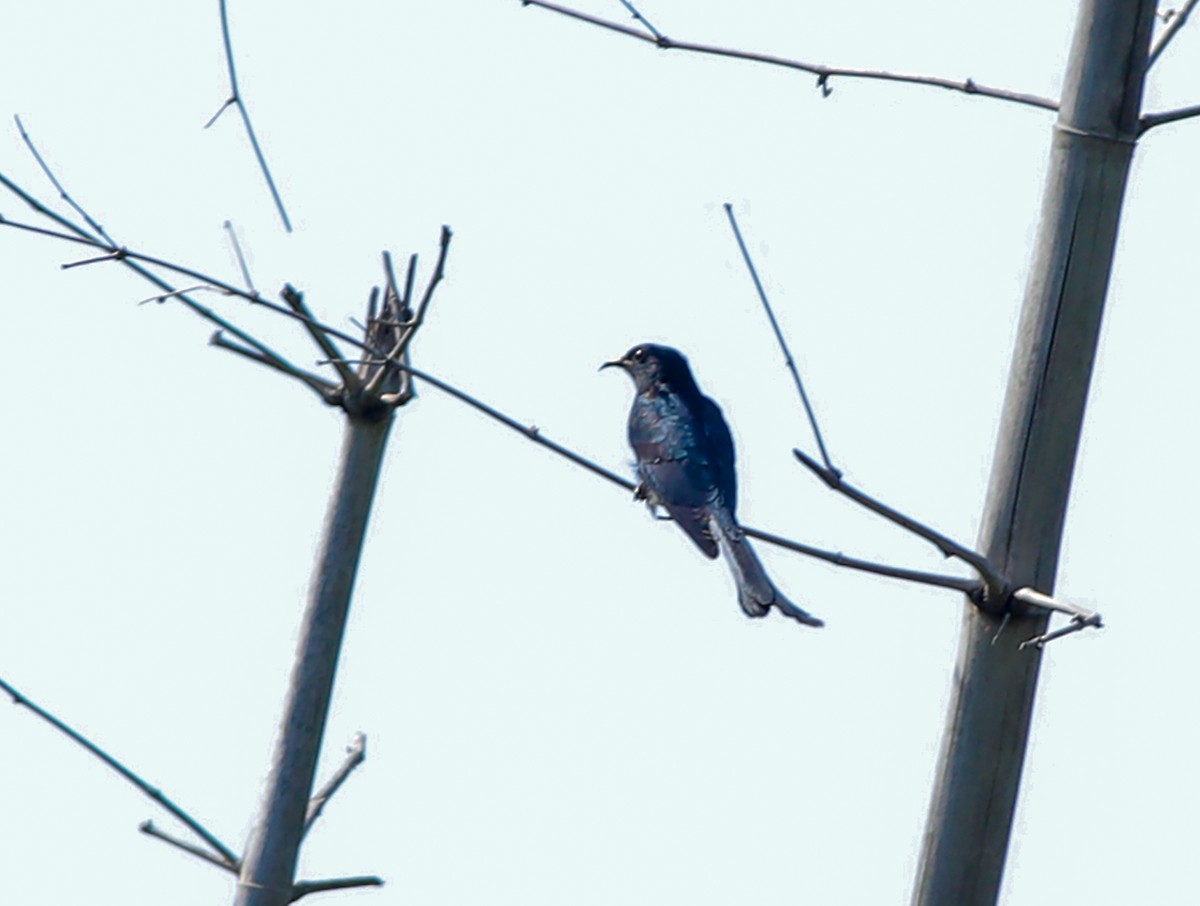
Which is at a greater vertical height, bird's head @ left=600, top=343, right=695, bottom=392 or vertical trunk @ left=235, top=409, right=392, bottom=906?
bird's head @ left=600, top=343, right=695, bottom=392

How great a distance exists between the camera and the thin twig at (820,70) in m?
3.60

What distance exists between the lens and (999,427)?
11.7 feet

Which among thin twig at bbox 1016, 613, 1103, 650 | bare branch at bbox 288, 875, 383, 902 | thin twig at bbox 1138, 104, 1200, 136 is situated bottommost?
bare branch at bbox 288, 875, 383, 902

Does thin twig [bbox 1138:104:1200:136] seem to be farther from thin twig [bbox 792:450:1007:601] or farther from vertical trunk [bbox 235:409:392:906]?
vertical trunk [bbox 235:409:392:906]

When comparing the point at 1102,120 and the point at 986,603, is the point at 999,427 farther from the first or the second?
the point at 1102,120

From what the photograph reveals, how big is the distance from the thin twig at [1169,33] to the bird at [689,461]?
6.44ft

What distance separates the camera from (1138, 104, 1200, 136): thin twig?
11.5 ft

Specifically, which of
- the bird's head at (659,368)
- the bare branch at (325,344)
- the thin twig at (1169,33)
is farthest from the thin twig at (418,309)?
the bird's head at (659,368)

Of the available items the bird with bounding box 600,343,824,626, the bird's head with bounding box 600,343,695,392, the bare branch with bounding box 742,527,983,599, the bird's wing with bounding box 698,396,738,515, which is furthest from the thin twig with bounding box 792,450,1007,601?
the bird's head with bounding box 600,343,695,392

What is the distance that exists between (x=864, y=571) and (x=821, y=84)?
1.05 metres

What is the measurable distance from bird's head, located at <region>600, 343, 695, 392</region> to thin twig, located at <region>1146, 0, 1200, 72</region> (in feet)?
13.1

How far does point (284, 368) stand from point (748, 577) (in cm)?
151

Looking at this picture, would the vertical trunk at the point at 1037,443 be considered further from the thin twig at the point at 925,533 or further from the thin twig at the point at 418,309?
the thin twig at the point at 418,309

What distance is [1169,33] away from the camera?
358 centimetres
